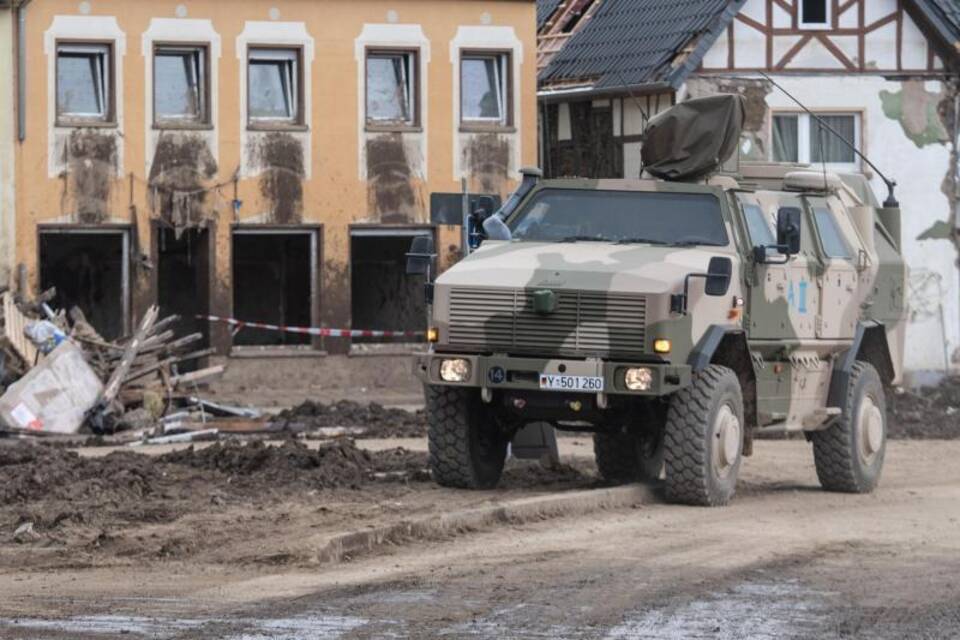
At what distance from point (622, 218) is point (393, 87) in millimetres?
14238

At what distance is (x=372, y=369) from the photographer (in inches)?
1185

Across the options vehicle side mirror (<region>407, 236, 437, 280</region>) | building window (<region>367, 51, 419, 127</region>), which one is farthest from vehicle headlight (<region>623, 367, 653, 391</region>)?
building window (<region>367, 51, 419, 127</region>)

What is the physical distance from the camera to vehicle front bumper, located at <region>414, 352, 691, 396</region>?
14969mm

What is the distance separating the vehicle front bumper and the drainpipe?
46.3 ft

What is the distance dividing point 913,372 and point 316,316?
8.37 m

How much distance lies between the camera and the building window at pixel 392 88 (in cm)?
3016

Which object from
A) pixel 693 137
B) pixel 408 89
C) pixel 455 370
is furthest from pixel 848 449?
pixel 408 89

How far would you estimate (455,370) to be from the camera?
50.3ft

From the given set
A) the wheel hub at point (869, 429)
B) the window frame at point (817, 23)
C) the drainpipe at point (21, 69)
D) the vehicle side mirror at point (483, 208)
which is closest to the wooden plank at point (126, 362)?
the drainpipe at point (21, 69)

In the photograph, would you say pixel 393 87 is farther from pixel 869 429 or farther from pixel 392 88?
pixel 869 429

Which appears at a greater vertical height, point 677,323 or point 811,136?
point 811,136

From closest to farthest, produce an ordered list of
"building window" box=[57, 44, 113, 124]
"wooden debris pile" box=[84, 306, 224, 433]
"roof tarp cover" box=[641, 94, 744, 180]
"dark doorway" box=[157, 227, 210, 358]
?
"roof tarp cover" box=[641, 94, 744, 180] < "wooden debris pile" box=[84, 306, 224, 433] < "building window" box=[57, 44, 113, 124] < "dark doorway" box=[157, 227, 210, 358]

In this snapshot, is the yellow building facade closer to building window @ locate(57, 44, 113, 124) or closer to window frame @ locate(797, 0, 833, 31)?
building window @ locate(57, 44, 113, 124)

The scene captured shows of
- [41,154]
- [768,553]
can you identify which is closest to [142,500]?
[768,553]
